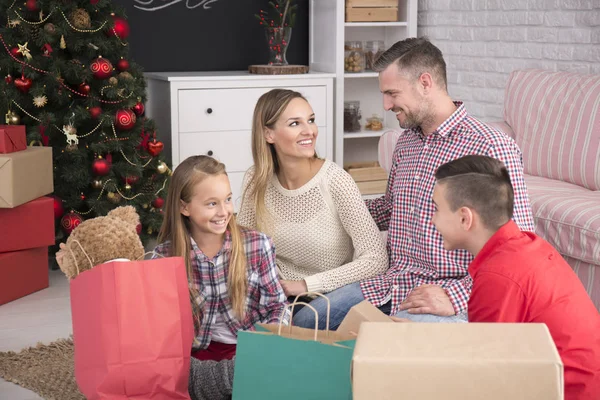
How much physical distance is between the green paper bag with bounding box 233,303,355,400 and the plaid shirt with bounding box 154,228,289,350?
60 centimetres

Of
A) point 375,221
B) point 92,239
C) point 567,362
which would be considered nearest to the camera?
point 567,362

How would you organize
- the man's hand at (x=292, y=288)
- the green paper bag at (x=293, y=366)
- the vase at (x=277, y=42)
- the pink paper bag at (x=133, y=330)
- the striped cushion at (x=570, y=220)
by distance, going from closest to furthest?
the green paper bag at (x=293, y=366) → the pink paper bag at (x=133, y=330) → the man's hand at (x=292, y=288) → the striped cushion at (x=570, y=220) → the vase at (x=277, y=42)

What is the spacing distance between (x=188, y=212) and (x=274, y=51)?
2626mm

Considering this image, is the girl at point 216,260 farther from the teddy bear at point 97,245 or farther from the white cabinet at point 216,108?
the white cabinet at point 216,108

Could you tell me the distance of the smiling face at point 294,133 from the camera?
2.39m

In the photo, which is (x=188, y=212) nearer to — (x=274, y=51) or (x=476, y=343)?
(x=476, y=343)

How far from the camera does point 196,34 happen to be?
4.93 m

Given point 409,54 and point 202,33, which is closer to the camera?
point 409,54

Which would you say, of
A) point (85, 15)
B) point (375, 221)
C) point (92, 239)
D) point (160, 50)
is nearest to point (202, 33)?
point (160, 50)

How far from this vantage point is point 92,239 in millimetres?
1849

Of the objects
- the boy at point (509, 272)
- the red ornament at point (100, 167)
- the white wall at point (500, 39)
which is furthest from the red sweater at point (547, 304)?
the white wall at point (500, 39)

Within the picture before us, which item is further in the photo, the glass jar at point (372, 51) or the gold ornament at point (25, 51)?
the glass jar at point (372, 51)

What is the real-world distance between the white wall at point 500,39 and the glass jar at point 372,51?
325 millimetres

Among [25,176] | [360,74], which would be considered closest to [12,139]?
[25,176]
